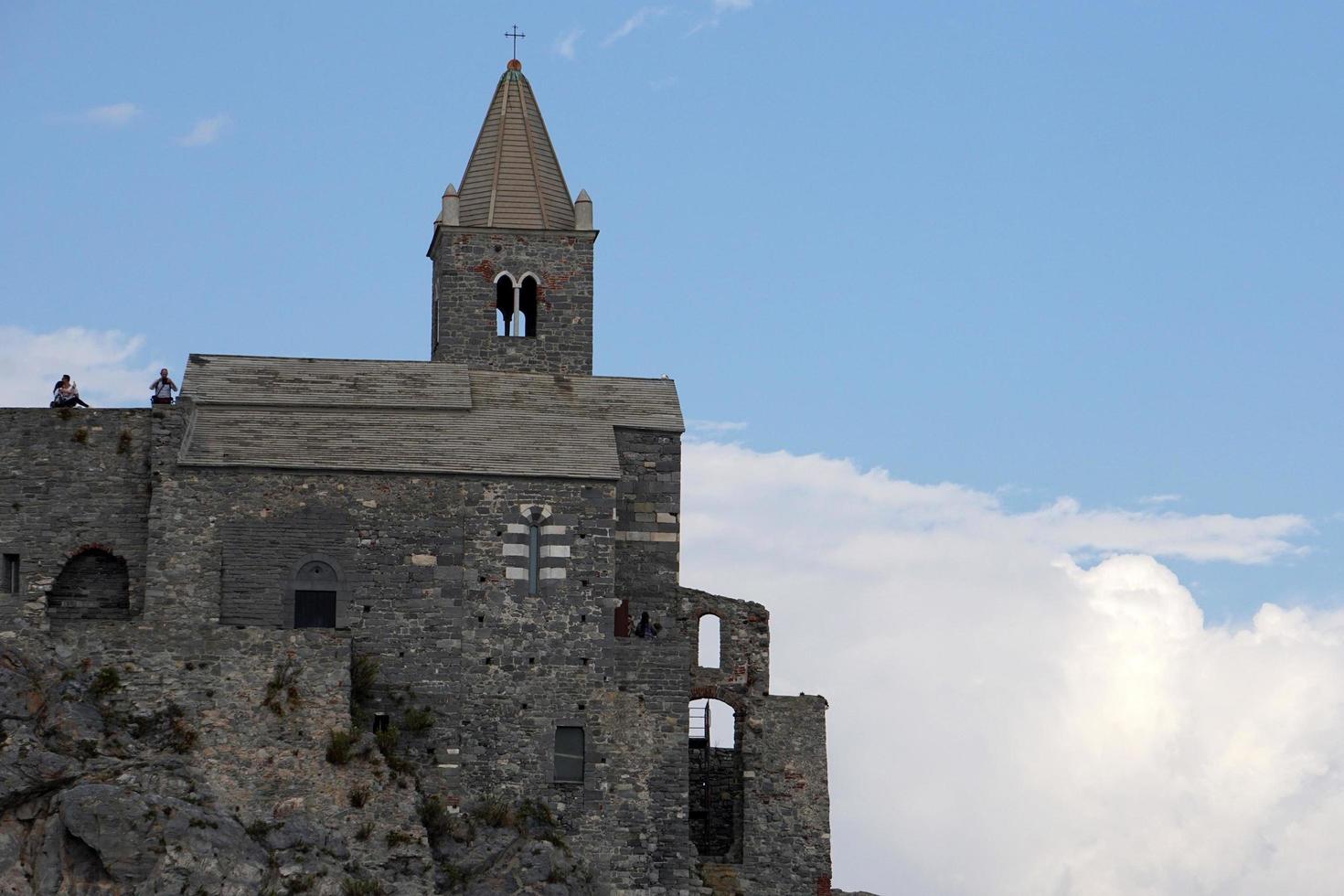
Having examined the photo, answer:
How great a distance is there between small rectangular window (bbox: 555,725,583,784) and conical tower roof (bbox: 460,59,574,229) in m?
16.4

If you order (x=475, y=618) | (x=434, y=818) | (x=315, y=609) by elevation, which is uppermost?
(x=315, y=609)

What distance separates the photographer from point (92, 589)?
240 feet

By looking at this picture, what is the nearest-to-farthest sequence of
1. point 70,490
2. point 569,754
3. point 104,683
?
point 104,683, point 569,754, point 70,490

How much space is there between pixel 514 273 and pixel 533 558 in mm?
11430

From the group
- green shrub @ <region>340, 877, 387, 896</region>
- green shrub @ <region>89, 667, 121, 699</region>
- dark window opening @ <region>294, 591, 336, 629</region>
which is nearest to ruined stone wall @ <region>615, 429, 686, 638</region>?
dark window opening @ <region>294, 591, 336, 629</region>

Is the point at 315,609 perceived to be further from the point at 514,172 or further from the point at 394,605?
the point at 514,172

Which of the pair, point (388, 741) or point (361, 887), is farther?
point (388, 741)

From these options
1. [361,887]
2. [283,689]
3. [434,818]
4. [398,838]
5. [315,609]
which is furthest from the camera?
[315,609]

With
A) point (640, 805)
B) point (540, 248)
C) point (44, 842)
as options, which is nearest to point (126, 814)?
point (44, 842)

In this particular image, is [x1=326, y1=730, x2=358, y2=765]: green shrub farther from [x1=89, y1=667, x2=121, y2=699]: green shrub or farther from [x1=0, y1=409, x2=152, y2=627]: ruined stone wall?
[x1=0, y1=409, x2=152, y2=627]: ruined stone wall

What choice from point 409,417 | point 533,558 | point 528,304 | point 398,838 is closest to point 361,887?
point 398,838

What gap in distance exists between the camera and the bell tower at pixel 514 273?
8138cm

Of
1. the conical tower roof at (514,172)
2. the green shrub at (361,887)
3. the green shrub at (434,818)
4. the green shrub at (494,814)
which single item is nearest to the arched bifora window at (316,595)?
the green shrub at (434,818)

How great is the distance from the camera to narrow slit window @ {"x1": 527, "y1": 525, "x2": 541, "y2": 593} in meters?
73.6
